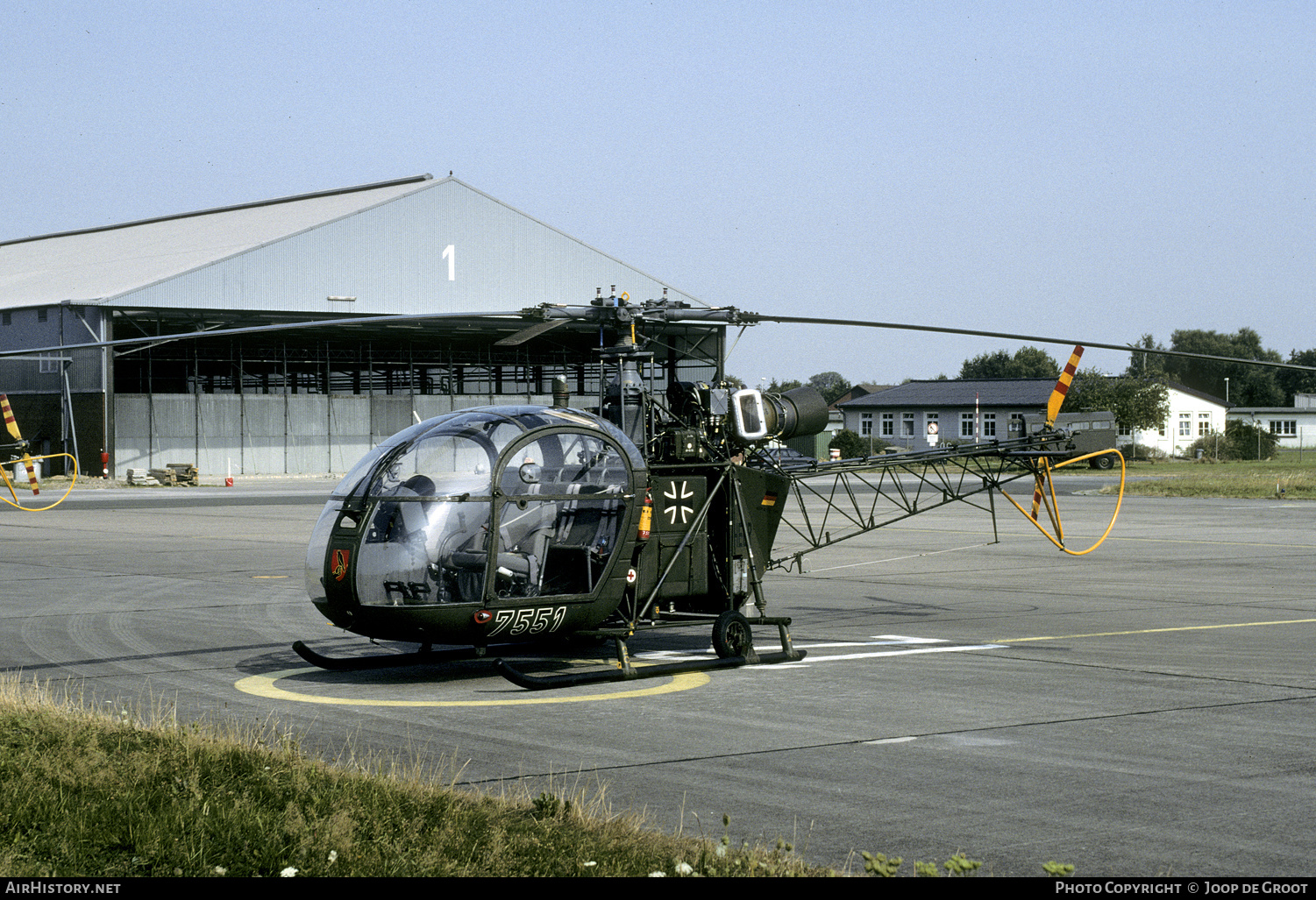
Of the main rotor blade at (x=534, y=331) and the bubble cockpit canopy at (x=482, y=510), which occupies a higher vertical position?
the main rotor blade at (x=534, y=331)

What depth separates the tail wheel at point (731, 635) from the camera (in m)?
11.1

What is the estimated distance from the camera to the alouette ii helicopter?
32.0 ft

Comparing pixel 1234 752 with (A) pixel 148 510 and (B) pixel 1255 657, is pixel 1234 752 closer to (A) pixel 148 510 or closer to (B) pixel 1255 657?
(B) pixel 1255 657

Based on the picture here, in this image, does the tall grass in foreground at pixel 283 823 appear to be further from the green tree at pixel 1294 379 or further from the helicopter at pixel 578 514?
the green tree at pixel 1294 379

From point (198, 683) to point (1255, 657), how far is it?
9129mm

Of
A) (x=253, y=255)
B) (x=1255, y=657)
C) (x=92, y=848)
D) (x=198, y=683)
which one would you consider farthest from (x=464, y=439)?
(x=253, y=255)

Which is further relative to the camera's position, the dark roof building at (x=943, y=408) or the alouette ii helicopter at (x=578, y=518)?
the dark roof building at (x=943, y=408)

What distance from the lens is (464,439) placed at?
33.3ft

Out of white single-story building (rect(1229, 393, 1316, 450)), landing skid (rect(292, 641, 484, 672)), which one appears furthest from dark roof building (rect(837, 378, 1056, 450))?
landing skid (rect(292, 641, 484, 672))

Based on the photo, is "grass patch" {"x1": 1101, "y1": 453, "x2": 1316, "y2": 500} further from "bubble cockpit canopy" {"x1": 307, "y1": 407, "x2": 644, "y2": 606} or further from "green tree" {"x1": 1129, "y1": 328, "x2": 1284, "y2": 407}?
"green tree" {"x1": 1129, "y1": 328, "x2": 1284, "y2": 407}

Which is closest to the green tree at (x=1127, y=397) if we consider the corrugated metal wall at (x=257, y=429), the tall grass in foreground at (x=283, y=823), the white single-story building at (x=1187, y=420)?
the white single-story building at (x=1187, y=420)

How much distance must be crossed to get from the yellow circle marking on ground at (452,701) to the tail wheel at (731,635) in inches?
18.5

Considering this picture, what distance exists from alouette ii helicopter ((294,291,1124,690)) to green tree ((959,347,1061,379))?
135 metres

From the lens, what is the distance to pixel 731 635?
11219mm
